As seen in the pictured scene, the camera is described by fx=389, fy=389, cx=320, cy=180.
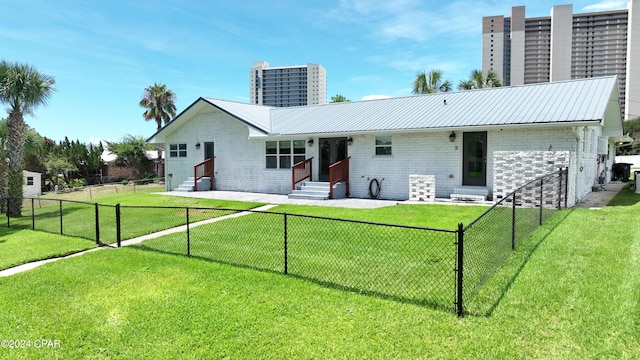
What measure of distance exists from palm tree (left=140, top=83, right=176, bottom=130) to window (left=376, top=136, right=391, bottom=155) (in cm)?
2971

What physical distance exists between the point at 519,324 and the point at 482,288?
113 cm

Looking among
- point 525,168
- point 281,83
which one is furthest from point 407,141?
point 281,83

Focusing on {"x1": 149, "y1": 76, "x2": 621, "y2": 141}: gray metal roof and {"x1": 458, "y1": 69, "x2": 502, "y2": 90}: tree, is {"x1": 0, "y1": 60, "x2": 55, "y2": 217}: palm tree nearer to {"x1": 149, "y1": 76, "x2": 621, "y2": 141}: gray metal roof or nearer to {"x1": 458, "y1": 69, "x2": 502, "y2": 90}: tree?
{"x1": 149, "y1": 76, "x2": 621, "y2": 141}: gray metal roof

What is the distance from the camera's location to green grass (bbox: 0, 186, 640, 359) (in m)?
3.83

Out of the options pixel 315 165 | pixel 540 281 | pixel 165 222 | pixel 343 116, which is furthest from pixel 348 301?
pixel 343 116

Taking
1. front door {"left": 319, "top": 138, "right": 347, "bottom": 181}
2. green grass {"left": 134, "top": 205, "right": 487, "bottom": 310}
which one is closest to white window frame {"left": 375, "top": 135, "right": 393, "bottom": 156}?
front door {"left": 319, "top": 138, "right": 347, "bottom": 181}

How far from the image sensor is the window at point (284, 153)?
18.9 metres

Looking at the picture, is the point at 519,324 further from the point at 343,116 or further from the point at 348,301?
the point at 343,116

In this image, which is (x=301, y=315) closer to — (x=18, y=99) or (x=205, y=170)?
(x=18, y=99)

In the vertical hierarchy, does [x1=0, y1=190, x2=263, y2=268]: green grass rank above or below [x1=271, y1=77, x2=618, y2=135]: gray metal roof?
below

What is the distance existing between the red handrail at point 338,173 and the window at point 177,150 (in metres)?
10.7

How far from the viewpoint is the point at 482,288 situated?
17.6ft

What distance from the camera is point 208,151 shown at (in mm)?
22062

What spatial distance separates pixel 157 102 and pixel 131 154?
245 inches
